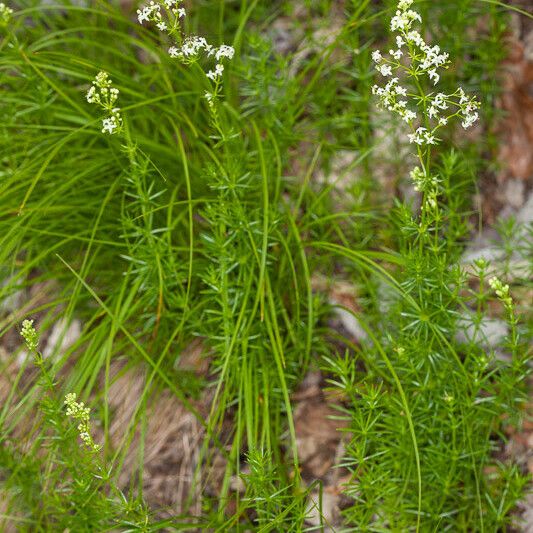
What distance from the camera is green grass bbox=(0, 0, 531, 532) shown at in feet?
9.23

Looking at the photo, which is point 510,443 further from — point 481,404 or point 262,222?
point 262,222

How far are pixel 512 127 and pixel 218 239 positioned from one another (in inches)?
70.3

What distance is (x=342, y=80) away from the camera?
3963 millimetres

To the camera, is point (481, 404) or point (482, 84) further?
point (482, 84)

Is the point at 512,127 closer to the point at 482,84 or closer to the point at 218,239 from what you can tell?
the point at 482,84

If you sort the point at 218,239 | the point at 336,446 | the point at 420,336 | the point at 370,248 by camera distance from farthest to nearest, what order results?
the point at 370,248
the point at 336,446
the point at 218,239
the point at 420,336

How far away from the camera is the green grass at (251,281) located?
281cm

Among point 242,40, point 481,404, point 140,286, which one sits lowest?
point 481,404

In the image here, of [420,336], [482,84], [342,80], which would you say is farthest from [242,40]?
[420,336]

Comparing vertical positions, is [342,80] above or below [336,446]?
above

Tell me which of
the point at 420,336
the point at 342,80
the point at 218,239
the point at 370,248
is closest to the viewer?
the point at 420,336

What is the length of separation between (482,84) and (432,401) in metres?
1.73

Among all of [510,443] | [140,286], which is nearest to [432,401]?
[510,443]

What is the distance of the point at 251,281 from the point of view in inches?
122
